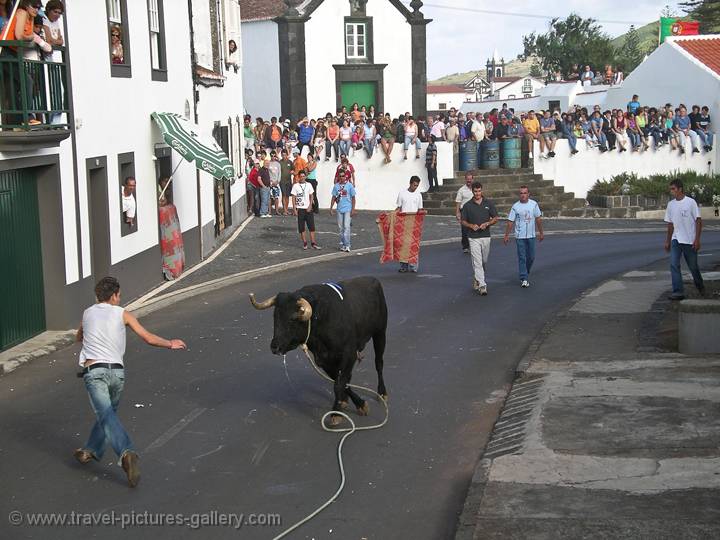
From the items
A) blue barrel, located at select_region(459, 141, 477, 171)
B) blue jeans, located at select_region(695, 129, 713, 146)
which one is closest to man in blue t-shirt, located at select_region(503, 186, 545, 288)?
blue barrel, located at select_region(459, 141, 477, 171)

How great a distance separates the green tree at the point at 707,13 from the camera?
80812 millimetres

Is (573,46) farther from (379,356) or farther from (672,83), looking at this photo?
(379,356)

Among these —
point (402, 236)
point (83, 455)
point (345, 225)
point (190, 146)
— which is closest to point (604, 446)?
point (83, 455)

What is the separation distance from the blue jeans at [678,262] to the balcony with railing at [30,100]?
9.34 m

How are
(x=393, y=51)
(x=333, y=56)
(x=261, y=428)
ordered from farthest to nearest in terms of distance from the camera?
1. (x=393, y=51)
2. (x=333, y=56)
3. (x=261, y=428)

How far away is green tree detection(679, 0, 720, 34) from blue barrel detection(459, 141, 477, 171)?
49.8 m

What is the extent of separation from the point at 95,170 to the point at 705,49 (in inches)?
1297

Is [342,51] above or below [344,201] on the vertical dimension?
above

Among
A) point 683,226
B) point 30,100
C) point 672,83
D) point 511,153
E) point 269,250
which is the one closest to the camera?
point 30,100

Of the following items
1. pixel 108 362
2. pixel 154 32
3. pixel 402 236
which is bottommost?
pixel 402 236

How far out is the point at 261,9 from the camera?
47.8m

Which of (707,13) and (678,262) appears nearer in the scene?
(678,262)

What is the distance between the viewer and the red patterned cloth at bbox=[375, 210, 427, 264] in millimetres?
21141

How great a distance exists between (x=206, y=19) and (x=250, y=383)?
15.8 m
